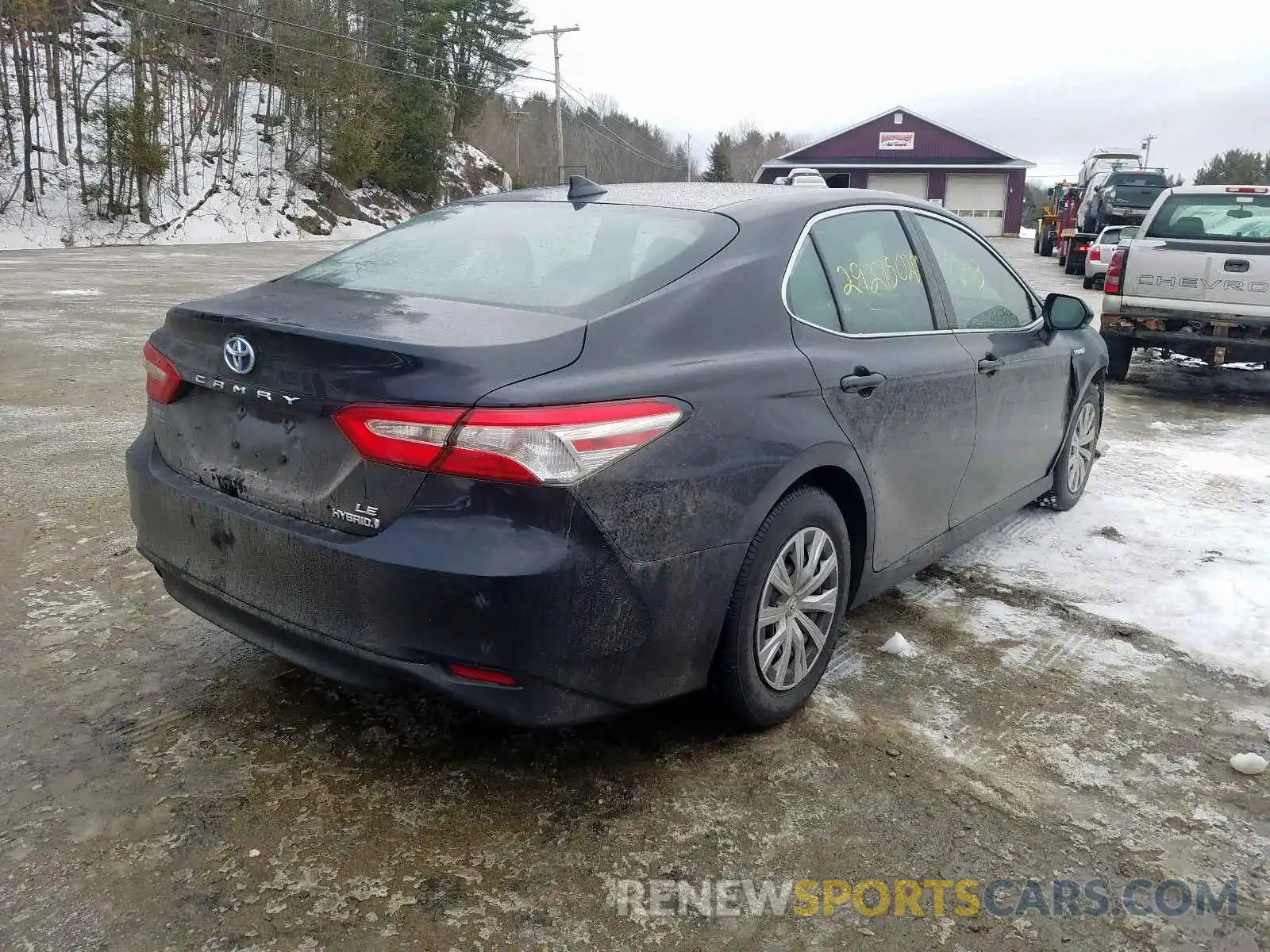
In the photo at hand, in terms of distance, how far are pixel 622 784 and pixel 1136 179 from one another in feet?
87.3

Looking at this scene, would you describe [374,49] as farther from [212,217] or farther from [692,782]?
[692,782]

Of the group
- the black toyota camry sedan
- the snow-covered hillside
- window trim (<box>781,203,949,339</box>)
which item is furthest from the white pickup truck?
the snow-covered hillside

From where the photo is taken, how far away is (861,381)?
3.14 meters

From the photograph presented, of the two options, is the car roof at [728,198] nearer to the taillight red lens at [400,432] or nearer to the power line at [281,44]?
the taillight red lens at [400,432]

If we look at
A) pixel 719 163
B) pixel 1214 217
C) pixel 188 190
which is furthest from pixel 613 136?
pixel 1214 217

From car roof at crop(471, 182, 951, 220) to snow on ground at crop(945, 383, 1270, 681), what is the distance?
5.83 feet

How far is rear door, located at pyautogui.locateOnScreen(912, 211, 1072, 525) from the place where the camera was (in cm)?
393

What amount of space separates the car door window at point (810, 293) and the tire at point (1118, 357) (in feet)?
23.6

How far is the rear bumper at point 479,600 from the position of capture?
2254 millimetres

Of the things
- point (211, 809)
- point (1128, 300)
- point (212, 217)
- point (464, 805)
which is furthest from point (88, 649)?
point (212, 217)

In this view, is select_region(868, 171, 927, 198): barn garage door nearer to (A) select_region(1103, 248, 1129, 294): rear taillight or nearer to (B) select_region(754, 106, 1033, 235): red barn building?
(B) select_region(754, 106, 1033, 235): red barn building

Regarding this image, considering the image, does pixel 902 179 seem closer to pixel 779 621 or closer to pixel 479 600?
pixel 779 621

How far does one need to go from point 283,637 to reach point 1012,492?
3210 millimetres

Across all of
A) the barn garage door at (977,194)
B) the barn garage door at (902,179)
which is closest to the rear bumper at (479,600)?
the barn garage door at (902,179)
